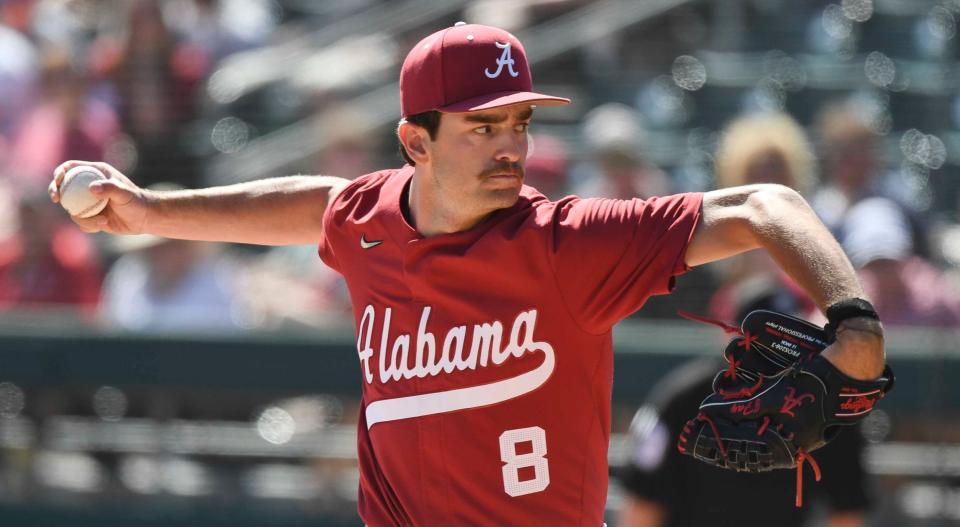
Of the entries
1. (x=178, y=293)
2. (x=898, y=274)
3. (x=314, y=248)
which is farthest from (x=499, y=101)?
(x=314, y=248)

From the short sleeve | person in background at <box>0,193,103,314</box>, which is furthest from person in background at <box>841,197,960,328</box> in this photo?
person in background at <box>0,193,103,314</box>

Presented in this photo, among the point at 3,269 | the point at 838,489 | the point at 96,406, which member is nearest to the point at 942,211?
the point at 838,489

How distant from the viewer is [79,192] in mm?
3488

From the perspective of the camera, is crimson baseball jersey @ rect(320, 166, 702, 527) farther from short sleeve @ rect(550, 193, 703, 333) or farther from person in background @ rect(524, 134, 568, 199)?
A: person in background @ rect(524, 134, 568, 199)

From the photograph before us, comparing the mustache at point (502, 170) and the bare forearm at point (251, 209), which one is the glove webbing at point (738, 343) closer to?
the mustache at point (502, 170)

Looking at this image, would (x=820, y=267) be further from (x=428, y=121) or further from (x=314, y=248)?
(x=314, y=248)

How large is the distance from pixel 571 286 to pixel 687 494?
189 centimetres

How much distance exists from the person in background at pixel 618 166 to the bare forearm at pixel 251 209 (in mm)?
2867

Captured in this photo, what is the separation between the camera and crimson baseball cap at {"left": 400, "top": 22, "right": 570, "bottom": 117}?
3.16 m

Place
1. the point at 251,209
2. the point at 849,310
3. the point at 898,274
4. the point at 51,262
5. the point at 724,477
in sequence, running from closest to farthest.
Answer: the point at 849,310
the point at 251,209
the point at 724,477
the point at 898,274
the point at 51,262

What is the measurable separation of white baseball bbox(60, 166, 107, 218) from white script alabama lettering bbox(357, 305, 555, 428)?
81cm

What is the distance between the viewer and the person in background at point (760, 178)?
4734 mm

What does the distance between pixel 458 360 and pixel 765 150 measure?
2.64 m

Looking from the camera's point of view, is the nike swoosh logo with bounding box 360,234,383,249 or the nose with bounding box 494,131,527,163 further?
the nike swoosh logo with bounding box 360,234,383,249
